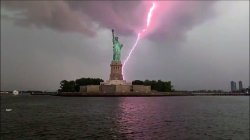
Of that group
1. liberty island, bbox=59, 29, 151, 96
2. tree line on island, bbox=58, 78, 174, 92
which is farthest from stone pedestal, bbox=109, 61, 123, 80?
tree line on island, bbox=58, 78, 174, 92

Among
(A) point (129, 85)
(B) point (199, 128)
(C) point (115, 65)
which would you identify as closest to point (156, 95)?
(A) point (129, 85)

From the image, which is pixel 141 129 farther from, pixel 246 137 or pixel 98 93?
pixel 98 93

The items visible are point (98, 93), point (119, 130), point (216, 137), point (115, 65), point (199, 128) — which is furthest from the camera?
point (98, 93)

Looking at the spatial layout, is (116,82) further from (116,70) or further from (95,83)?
(95,83)

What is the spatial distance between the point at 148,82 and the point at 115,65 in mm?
47029

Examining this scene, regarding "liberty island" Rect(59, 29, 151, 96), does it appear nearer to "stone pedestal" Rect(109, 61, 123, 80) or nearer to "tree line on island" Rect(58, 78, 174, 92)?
"stone pedestal" Rect(109, 61, 123, 80)

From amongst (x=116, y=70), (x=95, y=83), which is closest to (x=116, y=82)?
(x=116, y=70)

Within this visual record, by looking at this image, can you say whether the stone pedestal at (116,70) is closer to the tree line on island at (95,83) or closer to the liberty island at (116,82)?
the liberty island at (116,82)

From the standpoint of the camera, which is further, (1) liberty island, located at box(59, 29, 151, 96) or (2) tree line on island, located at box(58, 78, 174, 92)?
(2) tree line on island, located at box(58, 78, 174, 92)

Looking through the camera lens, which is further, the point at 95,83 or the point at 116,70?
the point at 95,83

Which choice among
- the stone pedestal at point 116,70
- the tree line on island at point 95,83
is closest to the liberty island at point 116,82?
the stone pedestal at point 116,70

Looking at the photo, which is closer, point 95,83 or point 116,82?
point 116,82

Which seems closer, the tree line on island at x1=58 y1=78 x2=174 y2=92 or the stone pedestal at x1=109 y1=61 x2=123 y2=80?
the stone pedestal at x1=109 y1=61 x2=123 y2=80

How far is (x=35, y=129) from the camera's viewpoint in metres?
30.8
